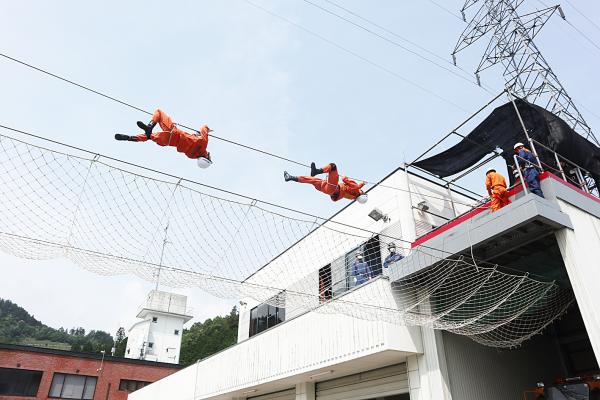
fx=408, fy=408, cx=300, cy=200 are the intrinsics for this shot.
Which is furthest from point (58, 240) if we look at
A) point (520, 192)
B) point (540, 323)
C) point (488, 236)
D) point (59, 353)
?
point (59, 353)

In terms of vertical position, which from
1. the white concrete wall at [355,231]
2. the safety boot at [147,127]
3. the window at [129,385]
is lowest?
the window at [129,385]

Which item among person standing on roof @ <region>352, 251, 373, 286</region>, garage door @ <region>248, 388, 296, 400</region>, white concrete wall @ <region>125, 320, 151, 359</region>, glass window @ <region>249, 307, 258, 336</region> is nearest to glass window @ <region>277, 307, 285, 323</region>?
glass window @ <region>249, 307, 258, 336</region>

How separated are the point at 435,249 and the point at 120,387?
73.1 ft

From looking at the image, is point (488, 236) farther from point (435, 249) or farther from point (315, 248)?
point (315, 248)

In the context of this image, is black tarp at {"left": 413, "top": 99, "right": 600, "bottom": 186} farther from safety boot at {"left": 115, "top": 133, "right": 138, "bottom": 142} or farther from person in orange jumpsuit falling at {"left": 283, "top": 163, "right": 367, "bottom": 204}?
safety boot at {"left": 115, "top": 133, "right": 138, "bottom": 142}

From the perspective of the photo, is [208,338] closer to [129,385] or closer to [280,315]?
[129,385]

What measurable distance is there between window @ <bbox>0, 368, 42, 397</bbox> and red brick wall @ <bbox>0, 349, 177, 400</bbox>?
0.20 metres

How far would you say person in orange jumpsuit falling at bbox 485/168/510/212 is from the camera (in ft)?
21.9

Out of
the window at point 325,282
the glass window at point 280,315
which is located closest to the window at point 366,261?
the window at point 325,282

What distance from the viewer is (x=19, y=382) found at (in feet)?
67.5

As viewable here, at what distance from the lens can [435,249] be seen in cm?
712

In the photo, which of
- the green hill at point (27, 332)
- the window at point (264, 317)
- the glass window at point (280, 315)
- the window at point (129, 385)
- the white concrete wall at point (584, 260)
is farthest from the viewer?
the green hill at point (27, 332)

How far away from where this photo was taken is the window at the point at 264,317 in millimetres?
14102

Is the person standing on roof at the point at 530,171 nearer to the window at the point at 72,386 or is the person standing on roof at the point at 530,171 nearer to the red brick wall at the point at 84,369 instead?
the red brick wall at the point at 84,369
